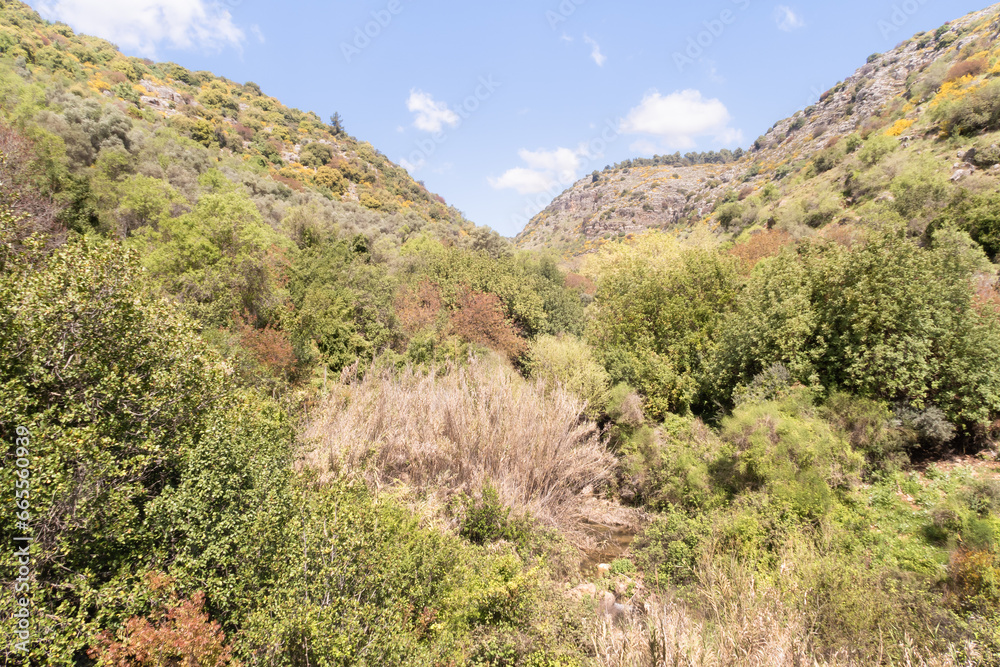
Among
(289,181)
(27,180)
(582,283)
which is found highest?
(289,181)

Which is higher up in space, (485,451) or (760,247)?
(760,247)

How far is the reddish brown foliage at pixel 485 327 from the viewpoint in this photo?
2045cm

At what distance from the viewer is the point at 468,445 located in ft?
34.1

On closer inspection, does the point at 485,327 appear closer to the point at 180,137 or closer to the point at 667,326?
the point at 667,326

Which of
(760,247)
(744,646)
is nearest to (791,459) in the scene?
(744,646)

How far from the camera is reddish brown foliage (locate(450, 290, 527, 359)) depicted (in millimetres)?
20453

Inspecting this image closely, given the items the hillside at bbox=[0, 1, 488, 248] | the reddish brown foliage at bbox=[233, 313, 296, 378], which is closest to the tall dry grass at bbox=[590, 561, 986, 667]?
the reddish brown foliage at bbox=[233, 313, 296, 378]

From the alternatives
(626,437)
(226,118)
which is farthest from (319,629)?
(226,118)

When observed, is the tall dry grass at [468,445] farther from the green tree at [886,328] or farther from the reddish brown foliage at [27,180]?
the reddish brown foliage at [27,180]

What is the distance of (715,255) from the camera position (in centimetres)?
1686

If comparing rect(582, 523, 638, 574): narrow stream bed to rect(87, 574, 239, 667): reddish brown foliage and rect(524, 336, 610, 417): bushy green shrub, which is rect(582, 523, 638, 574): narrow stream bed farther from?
rect(87, 574, 239, 667): reddish brown foliage

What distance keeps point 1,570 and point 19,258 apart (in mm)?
4887

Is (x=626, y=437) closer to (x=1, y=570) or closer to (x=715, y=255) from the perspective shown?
(x=715, y=255)

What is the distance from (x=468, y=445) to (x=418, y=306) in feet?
39.4
